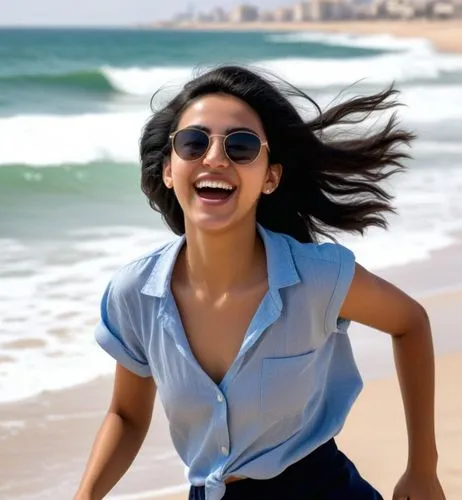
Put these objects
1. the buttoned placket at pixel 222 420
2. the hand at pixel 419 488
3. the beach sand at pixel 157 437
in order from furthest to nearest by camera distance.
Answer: the beach sand at pixel 157 437, the hand at pixel 419 488, the buttoned placket at pixel 222 420

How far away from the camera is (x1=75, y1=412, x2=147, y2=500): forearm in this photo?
7.47 ft

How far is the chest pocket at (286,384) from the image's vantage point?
221cm

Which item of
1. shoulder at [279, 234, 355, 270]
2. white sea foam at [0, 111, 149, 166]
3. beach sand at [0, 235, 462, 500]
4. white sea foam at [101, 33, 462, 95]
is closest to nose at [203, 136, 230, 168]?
shoulder at [279, 234, 355, 270]

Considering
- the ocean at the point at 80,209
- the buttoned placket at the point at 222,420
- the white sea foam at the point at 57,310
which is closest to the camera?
the buttoned placket at the point at 222,420

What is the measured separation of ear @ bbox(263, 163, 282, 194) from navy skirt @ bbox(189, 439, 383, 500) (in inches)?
23.8

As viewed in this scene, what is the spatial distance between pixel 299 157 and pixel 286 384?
0.60m

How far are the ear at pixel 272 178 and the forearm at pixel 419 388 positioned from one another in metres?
0.46

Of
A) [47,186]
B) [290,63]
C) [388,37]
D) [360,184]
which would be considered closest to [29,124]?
[47,186]

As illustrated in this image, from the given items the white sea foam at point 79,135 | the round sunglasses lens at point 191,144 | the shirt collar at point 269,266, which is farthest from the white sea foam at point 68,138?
the round sunglasses lens at point 191,144

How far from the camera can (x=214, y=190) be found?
7.35 ft

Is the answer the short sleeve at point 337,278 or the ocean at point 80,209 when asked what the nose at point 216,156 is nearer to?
the short sleeve at point 337,278

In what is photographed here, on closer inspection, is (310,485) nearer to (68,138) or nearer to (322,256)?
(322,256)

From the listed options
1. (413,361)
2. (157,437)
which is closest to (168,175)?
(413,361)

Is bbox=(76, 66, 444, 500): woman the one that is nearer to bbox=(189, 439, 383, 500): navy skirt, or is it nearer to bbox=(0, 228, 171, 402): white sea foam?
bbox=(189, 439, 383, 500): navy skirt
